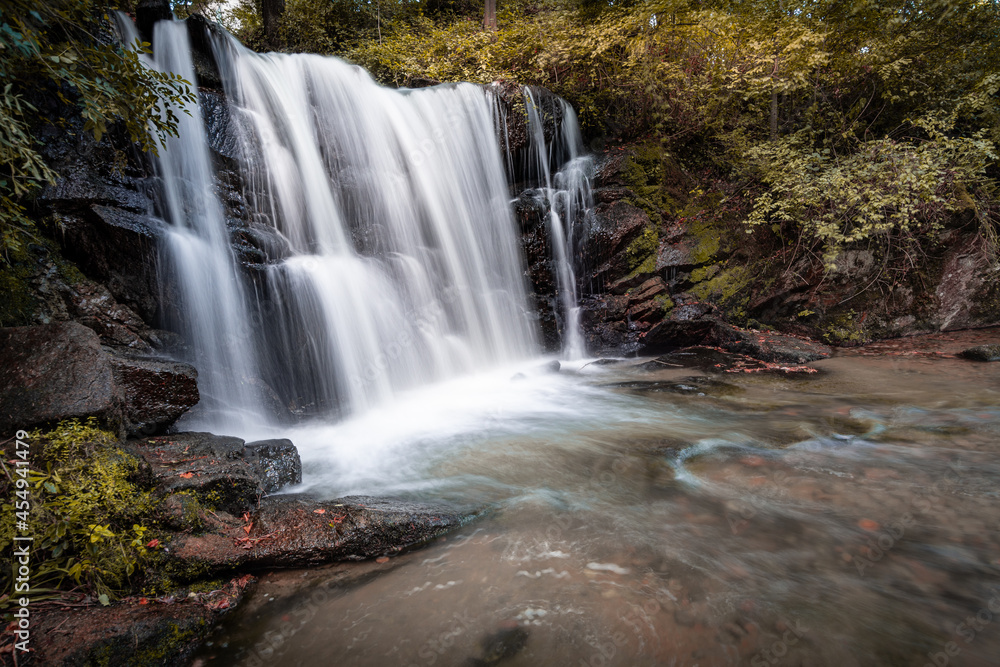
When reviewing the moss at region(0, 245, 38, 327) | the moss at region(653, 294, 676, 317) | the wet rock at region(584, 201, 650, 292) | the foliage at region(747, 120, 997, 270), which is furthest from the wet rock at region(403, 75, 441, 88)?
the moss at region(0, 245, 38, 327)

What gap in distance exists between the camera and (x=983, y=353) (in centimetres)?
692

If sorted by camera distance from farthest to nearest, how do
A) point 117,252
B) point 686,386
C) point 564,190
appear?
point 564,190, point 686,386, point 117,252

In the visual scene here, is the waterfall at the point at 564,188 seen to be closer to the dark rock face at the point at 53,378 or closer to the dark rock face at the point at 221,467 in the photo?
the dark rock face at the point at 221,467

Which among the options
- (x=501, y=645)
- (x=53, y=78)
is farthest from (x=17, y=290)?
(x=501, y=645)

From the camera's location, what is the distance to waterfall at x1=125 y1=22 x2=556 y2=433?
5.84m

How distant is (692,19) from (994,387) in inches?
337

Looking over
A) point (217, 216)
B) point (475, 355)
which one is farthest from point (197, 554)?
point (475, 355)

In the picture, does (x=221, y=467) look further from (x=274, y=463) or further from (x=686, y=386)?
(x=686, y=386)

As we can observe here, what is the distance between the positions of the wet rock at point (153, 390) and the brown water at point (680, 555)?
137 cm

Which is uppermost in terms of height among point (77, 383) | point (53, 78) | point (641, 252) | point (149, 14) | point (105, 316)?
point (149, 14)

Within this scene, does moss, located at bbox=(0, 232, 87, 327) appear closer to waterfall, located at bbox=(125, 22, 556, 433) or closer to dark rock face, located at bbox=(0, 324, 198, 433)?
waterfall, located at bbox=(125, 22, 556, 433)

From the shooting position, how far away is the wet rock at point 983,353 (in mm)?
6895

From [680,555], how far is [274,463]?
11.2ft

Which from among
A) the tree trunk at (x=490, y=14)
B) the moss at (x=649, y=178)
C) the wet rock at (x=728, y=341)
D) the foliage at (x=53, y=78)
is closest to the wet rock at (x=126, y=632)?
the foliage at (x=53, y=78)
